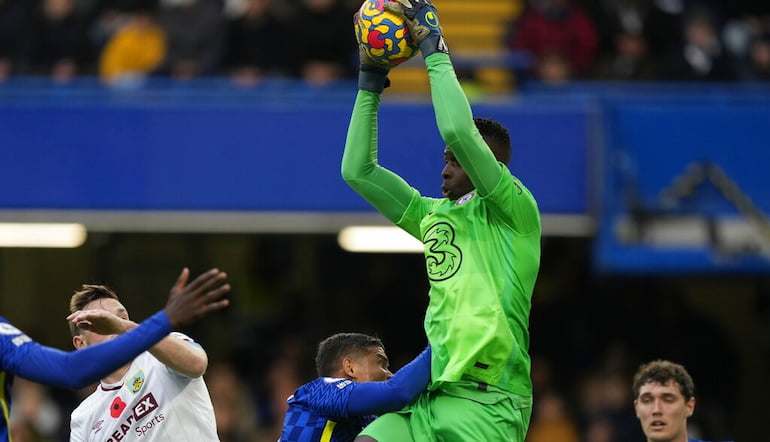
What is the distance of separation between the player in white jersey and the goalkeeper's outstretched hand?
169 cm

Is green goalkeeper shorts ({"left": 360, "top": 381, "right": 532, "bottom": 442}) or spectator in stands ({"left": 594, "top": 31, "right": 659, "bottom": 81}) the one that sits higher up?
spectator in stands ({"left": 594, "top": 31, "right": 659, "bottom": 81})

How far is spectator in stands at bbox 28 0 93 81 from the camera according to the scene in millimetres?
13445

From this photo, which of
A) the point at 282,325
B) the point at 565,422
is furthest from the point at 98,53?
the point at 565,422

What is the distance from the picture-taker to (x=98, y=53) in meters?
13.7

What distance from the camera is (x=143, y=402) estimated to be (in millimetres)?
6504

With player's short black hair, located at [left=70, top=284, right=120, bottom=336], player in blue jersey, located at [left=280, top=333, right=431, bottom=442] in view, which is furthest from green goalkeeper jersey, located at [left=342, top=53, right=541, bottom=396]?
player's short black hair, located at [left=70, top=284, right=120, bottom=336]

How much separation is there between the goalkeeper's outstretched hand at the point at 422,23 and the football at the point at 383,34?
35mm

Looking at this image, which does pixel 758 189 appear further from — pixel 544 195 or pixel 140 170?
pixel 140 170

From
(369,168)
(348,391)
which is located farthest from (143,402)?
(369,168)

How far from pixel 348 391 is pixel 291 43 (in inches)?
300

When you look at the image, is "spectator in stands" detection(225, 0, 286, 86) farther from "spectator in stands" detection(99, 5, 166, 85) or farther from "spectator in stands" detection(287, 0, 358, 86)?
"spectator in stands" detection(99, 5, 166, 85)

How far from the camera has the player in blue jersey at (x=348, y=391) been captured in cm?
581

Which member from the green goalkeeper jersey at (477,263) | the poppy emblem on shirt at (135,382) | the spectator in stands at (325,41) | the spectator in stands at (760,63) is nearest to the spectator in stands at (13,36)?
the spectator in stands at (325,41)

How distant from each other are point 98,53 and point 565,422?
5.72 metres
